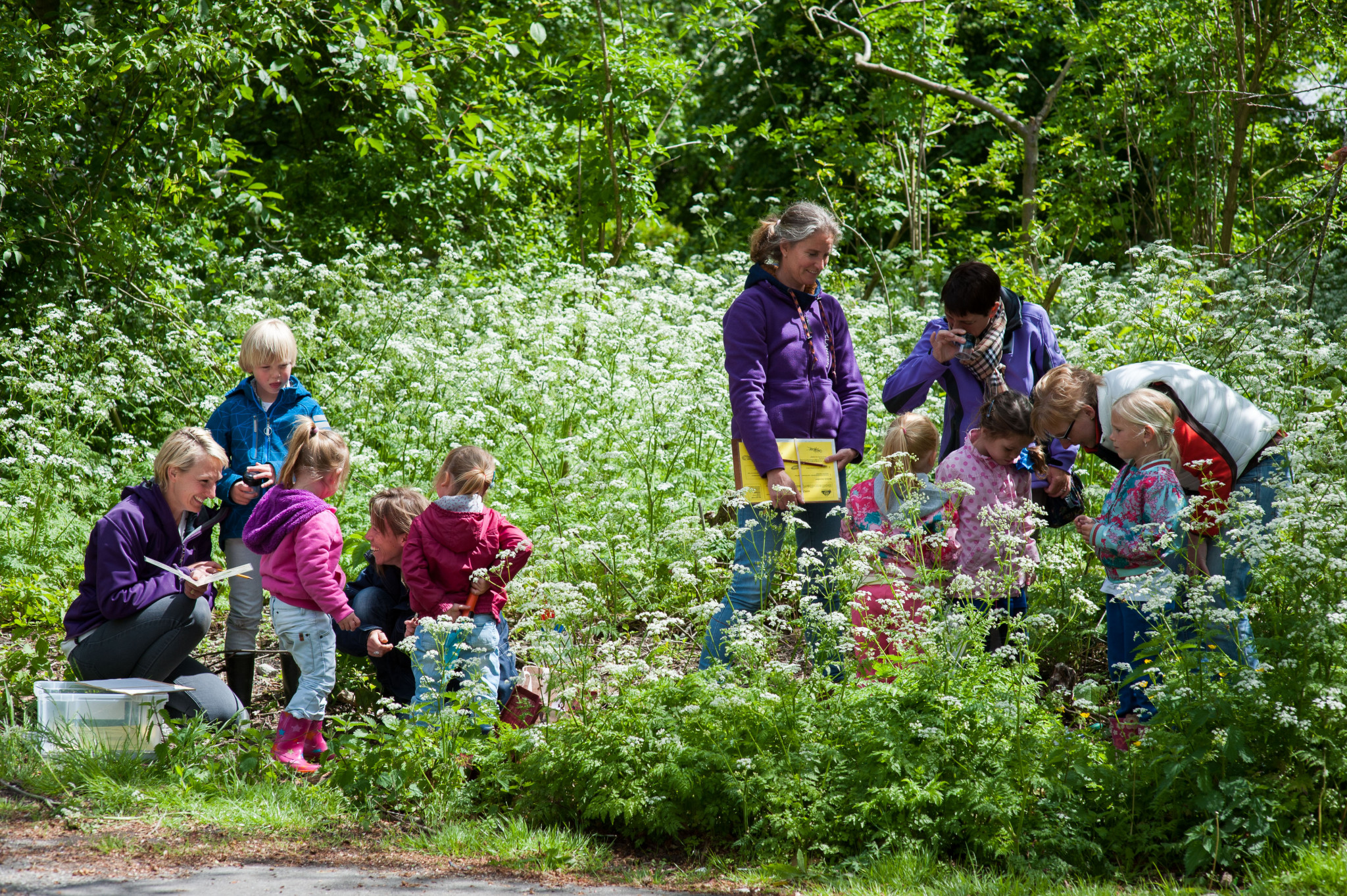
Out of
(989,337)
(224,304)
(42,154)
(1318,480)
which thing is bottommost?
(1318,480)

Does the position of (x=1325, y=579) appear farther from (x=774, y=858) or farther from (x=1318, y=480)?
(x=774, y=858)

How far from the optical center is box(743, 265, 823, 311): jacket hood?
5121 millimetres

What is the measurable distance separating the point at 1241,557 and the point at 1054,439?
1.10m

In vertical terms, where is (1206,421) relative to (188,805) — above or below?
above

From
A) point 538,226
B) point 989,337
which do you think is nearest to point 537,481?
point 989,337

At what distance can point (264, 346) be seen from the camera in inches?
208

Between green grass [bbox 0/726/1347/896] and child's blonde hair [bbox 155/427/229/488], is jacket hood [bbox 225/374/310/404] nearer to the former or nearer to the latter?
child's blonde hair [bbox 155/427/229/488]

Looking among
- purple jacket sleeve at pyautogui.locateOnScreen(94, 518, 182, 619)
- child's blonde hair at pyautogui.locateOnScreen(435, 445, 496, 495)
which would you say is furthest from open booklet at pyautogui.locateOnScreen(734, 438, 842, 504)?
purple jacket sleeve at pyautogui.locateOnScreen(94, 518, 182, 619)

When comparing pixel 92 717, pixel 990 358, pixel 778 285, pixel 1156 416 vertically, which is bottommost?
pixel 92 717

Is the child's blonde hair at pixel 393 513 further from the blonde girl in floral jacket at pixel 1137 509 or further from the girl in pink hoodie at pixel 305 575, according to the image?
the blonde girl in floral jacket at pixel 1137 509

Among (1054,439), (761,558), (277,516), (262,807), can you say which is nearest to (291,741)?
(262,807)

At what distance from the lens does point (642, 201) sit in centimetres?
1166

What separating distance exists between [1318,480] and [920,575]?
1600 millimetres

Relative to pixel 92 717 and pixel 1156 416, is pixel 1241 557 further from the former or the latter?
pixel 92 717
